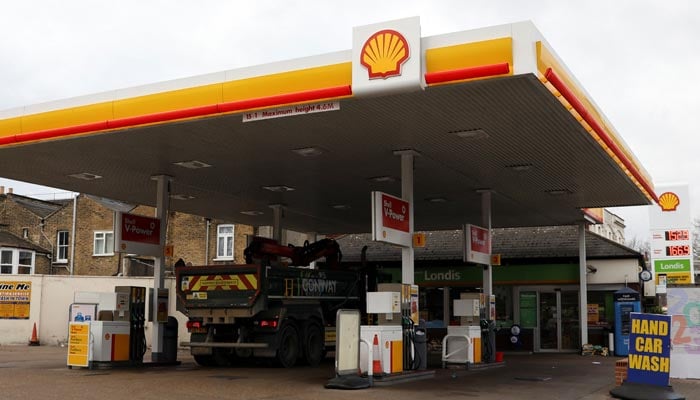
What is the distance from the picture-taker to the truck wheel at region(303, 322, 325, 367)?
18.5 metres

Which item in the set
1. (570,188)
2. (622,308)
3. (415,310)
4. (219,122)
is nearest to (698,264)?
(622,308)

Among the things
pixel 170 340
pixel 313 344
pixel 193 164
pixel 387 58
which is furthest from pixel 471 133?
pixel 170 340

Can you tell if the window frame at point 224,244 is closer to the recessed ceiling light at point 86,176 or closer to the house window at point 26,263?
the house window at point 26,263

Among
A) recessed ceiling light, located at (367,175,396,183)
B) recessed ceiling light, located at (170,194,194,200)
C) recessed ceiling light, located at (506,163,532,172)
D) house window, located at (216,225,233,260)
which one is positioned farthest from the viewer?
house window, located at (216,225,233,260)

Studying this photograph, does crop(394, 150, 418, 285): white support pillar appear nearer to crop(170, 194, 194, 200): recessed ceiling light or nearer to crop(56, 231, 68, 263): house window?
crop(170, 194, 194, 200): recessed ceiling light

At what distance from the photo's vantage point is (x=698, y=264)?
57219mm

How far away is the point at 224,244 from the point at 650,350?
25.0m

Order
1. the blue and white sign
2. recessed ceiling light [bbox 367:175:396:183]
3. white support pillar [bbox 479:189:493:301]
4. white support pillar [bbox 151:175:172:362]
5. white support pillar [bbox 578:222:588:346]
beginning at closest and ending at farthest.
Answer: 1. the blue and white sign
2. white support pillar [bbox 151:175:172:362]
3. recessed ceiling light [bbox 367:175:396:183]
4. white support pillar [bbox 479:189:493:301]
5. white support pillar [bbox 578:222:588:346]

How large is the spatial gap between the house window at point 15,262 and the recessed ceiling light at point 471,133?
96.4ft

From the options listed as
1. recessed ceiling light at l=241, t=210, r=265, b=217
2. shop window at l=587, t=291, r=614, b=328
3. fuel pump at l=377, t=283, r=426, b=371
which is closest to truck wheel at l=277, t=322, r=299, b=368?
fuel pump at l=377, t=283, r=426, b=371

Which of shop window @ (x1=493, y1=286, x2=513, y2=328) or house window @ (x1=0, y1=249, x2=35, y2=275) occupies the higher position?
house window @ (x1=0, y1=249, x2=35, y2=275)

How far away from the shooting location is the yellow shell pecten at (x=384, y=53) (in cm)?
1113

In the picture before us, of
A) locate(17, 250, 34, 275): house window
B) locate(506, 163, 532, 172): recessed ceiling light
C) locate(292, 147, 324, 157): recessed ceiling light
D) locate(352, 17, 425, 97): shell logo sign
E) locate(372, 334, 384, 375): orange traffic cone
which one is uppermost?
locate(352, 17, 425, 97): shell logo sign

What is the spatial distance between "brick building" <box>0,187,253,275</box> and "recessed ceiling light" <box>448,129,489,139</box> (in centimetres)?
2159
